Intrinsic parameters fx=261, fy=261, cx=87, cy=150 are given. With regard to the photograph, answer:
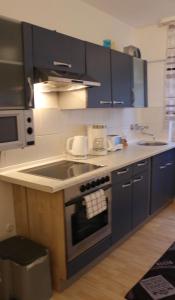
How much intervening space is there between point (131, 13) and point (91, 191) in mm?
2354

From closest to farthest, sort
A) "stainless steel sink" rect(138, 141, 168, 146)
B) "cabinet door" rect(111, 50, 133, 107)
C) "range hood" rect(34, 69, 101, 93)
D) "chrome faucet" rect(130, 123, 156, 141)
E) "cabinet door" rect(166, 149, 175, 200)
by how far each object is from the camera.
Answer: "range hood" rect(34, 69, 101, 93)
"cabinet door" rect(111, 50, 133, 107)
"cabinet door" rect(166, 149, 175, 200)
"stainless steel sink" rect(138, 141, 168, 146)
"chrome faucet" rect(130, 123, 156, 141)

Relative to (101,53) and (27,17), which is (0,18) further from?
(101,53)

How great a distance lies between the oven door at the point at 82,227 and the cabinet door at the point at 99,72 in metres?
0.91

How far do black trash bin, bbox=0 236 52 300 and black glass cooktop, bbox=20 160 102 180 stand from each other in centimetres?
54

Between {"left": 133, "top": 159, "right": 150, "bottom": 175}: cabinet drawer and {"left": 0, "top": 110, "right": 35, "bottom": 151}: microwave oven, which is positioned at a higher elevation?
{"left": 0, "top": 110, "right": 35, "bottom": 151}: microwave oven

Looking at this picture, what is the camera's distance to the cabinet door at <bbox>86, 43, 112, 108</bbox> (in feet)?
8.18

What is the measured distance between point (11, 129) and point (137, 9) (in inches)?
90.8

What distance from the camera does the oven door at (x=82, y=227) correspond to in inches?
74.3

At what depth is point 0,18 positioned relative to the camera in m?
1.69

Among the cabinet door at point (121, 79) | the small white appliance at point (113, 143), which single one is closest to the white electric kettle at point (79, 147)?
the small white appliance at point (113, 143)

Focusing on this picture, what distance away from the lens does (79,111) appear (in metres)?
2.86

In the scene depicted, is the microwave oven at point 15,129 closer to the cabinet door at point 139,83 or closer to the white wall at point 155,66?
the cabinet door at point 139,83

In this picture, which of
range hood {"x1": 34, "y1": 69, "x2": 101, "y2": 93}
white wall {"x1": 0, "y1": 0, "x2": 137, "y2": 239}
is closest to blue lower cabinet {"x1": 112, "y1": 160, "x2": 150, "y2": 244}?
white wall {"x1": 0, "y1": 0, "x2": 137, "y2": 239}

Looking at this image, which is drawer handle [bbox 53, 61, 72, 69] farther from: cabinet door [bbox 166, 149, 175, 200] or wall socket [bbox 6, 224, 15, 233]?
cabinet door [bbox 166, 149, 175, 200]
